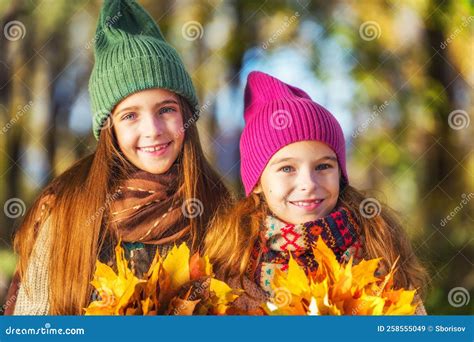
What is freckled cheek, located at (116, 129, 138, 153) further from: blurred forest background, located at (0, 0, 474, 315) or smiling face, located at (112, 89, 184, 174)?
blurred forest background, located at (0, 0, 474, 315)

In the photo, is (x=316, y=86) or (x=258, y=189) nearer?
(x=258, y=189)

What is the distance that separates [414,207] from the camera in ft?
13.2

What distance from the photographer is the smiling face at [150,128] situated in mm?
3803

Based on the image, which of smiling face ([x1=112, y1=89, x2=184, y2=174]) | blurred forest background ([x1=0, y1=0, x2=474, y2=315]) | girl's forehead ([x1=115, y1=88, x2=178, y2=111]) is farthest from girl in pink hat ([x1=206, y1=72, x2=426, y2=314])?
girl's forehead ([x1=115, y1=88, x2=178, y2=111])

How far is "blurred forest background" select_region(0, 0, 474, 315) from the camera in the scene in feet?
13.0

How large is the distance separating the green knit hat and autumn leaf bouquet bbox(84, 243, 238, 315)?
2.32 feet

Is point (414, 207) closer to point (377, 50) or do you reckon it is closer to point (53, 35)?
point (377, 50)

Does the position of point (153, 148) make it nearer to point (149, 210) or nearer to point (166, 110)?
point (166, 110)

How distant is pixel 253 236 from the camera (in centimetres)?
382

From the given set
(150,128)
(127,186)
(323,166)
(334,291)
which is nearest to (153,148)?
(150,128)

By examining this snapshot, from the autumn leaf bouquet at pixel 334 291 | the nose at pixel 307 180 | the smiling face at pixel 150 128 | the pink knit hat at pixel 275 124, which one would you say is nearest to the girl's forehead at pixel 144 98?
the smiling face at pixel 150 128

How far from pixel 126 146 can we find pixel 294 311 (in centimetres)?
110

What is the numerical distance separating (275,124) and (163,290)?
913mm

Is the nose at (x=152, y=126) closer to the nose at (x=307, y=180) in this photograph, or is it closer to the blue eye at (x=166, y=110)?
the blue eye at (x=166, y=110)
